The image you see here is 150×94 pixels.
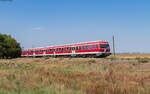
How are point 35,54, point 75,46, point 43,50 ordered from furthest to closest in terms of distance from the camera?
point 35,54
point 43,50
point 75,46

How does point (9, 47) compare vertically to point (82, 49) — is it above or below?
above

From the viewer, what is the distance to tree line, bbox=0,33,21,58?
57050 millimetres

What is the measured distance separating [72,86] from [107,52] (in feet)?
71.2

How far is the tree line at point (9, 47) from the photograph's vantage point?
187 ft

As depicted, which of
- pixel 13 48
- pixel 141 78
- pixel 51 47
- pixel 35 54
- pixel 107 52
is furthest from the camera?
pixel 13 48

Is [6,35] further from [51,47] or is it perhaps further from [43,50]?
[51,47]

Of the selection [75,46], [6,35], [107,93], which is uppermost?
[6,35]

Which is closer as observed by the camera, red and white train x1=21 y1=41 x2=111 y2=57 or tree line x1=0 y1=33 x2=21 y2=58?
red and white train x1=21 y1=41 x2=111 y2=57

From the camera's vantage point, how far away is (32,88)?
8102 millimetres

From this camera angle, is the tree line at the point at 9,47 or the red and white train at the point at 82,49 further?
the tree line at the point at 9,47

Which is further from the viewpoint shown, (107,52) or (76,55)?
(76,55)

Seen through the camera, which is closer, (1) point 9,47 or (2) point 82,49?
(2) point 82,49

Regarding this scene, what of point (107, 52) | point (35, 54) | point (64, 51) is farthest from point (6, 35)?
point (107, 52)

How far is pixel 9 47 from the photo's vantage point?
59.3m
